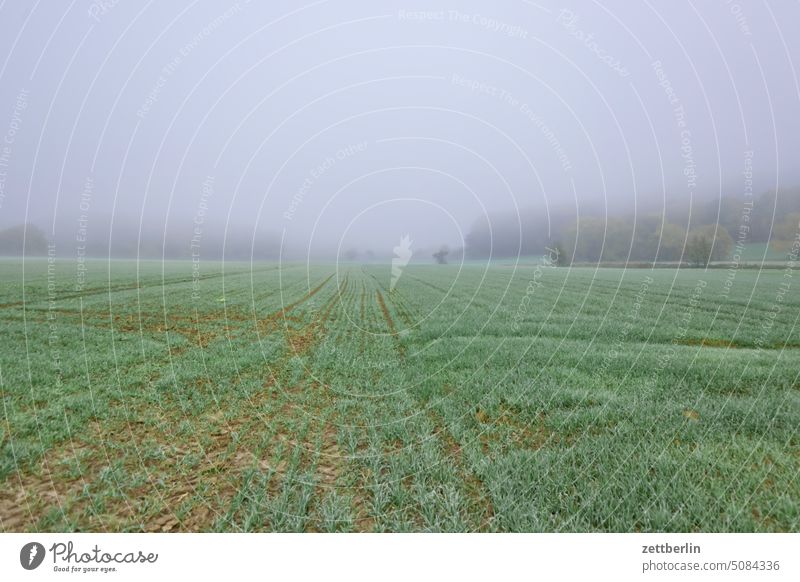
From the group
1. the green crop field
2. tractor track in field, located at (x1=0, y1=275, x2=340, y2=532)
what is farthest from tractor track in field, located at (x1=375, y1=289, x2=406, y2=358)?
tractor track in field, located at (x1=0, y1=275, x2=340, y2=532)

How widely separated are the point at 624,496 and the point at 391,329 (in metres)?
12.3

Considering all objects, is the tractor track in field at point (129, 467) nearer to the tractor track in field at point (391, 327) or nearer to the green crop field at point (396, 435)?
the green crop field at point (396, 435)

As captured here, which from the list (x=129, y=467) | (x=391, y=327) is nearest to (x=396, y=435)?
(x=129, y=467)

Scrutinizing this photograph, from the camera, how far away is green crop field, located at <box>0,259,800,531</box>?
4.34 m

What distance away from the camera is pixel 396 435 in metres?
6.35

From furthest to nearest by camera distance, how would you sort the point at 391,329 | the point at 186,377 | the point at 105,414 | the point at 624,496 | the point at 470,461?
the point at 391,329 → the point at 186,377 → the point at 105,414 → the point at 470,461 → the point at 624,496

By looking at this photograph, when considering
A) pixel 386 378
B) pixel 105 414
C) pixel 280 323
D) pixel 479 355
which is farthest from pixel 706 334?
pixel 105 414

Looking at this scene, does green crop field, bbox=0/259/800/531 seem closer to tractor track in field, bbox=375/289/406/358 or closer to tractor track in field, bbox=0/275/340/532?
tractor track in field, bbox=0/275/340/532

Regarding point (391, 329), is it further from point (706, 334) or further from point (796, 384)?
point (706, 334)

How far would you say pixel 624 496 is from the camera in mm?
4355

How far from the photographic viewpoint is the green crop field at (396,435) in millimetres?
4340

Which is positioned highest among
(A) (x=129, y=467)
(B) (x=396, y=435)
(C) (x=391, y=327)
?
(C) (x=391, y=327)

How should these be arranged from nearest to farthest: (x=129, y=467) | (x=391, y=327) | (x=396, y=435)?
(x=129, y=467) < (x=396, y=435) < (x=391, y=327)

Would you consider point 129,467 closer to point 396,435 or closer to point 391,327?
point 396,435
